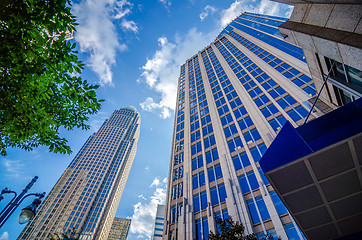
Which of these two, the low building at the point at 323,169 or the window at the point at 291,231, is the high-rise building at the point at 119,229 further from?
the low building at the point at 323,169

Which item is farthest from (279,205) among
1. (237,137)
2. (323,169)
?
(323,169)

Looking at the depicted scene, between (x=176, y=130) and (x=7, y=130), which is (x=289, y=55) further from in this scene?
(x=7, y=130)

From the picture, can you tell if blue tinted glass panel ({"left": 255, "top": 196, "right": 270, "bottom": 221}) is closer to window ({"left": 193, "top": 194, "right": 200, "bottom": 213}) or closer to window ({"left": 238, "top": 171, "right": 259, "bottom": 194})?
window ({"left": 238, "top": 171, "right": 259, "bottom": 194})

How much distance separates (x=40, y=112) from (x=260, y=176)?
22109 mm

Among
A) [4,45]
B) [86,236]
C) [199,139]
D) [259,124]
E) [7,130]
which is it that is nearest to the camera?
[4,45]

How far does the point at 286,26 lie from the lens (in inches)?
327

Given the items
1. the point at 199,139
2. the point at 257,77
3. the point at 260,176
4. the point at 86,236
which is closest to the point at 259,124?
the point at 260,176

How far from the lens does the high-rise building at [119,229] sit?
152 meters

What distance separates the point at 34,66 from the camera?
4840mm

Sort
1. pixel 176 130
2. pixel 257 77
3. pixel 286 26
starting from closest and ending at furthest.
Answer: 1. pixel 286 26
2. pixel 257 77
3. pixel 176 130

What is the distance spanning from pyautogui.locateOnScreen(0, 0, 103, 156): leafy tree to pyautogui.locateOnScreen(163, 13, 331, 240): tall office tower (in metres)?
13.4

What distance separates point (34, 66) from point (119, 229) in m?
190

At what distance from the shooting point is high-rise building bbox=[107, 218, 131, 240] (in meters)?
152

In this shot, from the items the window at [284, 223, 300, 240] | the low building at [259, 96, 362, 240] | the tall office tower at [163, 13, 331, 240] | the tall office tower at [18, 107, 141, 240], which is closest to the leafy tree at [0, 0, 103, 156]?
the low building at [259, 96, 362, 240]
